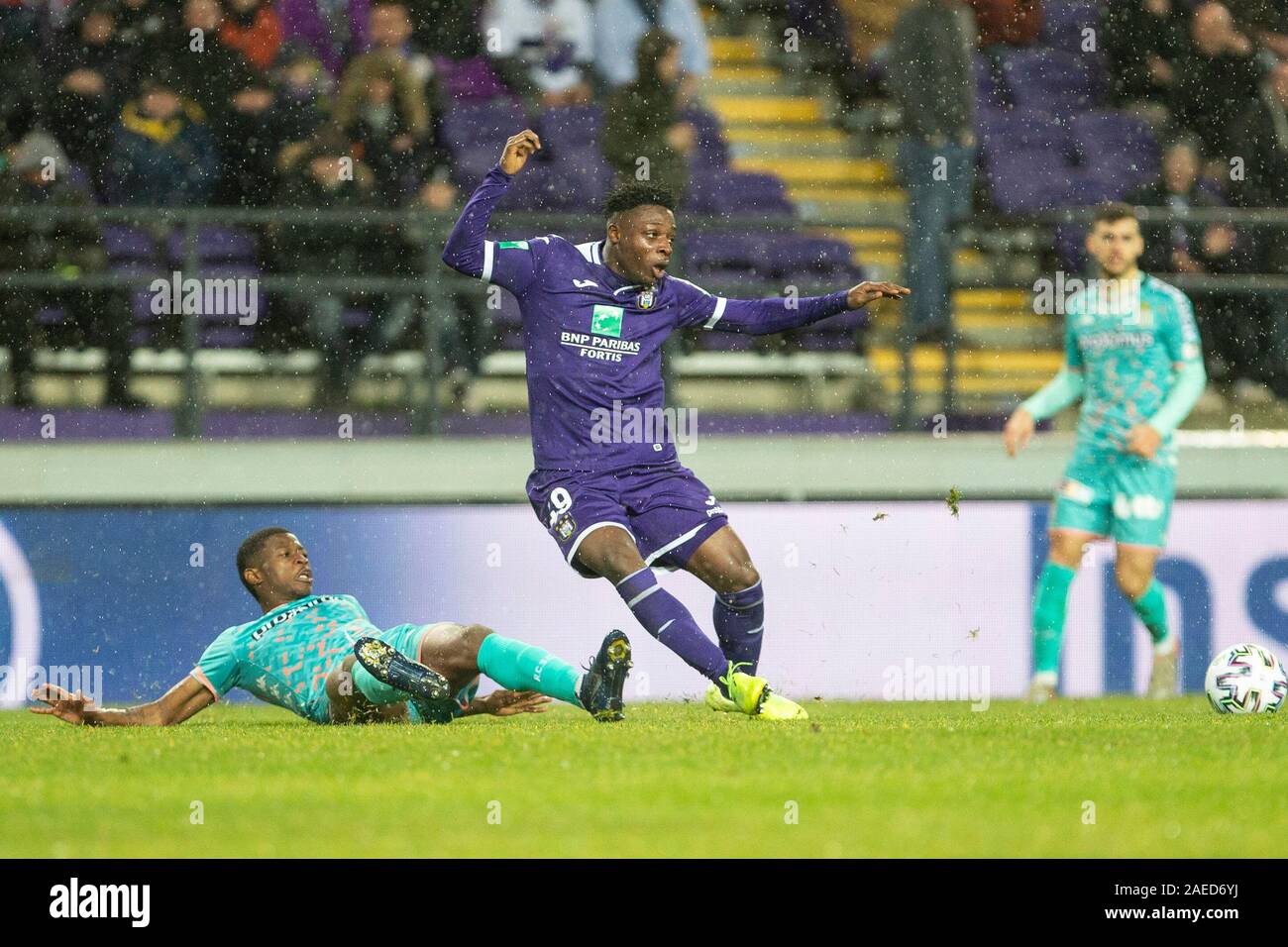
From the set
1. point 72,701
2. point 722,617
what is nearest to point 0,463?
point 72,701

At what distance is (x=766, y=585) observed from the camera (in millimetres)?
10406

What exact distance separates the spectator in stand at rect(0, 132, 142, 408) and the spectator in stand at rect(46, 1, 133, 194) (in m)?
0.34

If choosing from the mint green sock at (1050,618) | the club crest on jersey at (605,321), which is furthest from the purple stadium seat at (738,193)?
the club crest on jersey at (605,321)

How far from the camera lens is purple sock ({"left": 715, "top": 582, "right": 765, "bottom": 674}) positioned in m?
7.94

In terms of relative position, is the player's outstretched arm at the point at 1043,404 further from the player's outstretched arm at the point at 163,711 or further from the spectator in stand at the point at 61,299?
the spectator in stand at the point at 61,299

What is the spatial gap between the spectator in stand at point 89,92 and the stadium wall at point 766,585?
2311mm

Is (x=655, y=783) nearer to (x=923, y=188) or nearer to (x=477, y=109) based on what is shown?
(x=923, y=188)

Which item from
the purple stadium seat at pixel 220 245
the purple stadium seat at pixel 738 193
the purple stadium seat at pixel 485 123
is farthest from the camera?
the purple stadium seat at pixel 738 193

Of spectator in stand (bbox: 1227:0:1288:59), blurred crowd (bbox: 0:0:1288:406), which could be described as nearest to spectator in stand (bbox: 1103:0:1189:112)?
blurred crowd (bbox: 0:0:1288:406)

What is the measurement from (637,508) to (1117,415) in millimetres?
2635

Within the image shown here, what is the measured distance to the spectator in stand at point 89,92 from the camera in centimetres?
1143

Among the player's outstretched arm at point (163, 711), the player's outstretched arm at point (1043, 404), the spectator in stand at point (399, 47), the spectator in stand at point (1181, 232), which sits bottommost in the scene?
the player's outstretched arm at point (163, 711)

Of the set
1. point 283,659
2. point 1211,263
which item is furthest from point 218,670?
point 1211,263

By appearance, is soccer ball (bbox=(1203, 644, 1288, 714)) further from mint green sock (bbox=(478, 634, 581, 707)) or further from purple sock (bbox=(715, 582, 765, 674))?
mint green sock (bbox=(478, 634, 581, 707))
